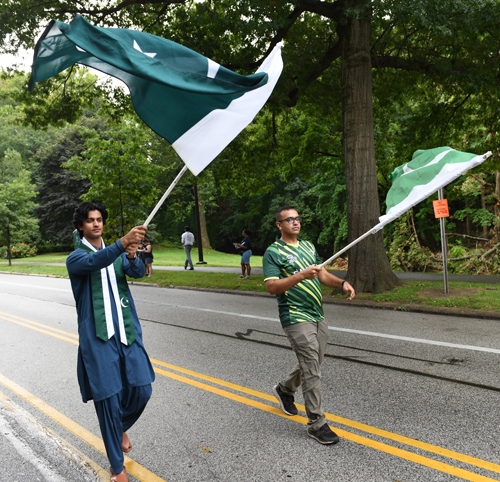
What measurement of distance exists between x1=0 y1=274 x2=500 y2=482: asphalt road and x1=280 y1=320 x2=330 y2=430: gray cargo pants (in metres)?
0.27

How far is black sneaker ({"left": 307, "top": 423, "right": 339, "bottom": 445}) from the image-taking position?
3.76 metres

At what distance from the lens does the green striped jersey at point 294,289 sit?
4.01m

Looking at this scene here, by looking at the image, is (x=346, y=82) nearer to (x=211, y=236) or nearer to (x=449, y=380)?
(x=449, y=380)

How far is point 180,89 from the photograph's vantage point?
3818 mm

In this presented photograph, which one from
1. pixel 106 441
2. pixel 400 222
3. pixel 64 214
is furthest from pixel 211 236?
pixel 106 441

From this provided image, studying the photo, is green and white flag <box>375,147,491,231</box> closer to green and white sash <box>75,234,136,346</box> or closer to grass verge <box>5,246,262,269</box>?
green and white sash <box>75,234,136,346</box>

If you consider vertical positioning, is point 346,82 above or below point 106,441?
above

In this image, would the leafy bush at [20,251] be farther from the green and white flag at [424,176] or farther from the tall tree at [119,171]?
the green and white flag at [424,176]

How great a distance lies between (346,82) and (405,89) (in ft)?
18.1

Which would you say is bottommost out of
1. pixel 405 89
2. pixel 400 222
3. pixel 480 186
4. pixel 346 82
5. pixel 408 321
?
pixel 408 321

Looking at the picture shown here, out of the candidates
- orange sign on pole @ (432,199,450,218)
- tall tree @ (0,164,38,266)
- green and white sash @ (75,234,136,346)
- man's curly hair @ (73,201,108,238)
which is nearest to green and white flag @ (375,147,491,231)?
green and white sash @ (75,234,136,346)

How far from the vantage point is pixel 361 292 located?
11320mm

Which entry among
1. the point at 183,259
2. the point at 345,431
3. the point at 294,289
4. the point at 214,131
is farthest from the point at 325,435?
the point at 183,259

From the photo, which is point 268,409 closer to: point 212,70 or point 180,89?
point 180,89
